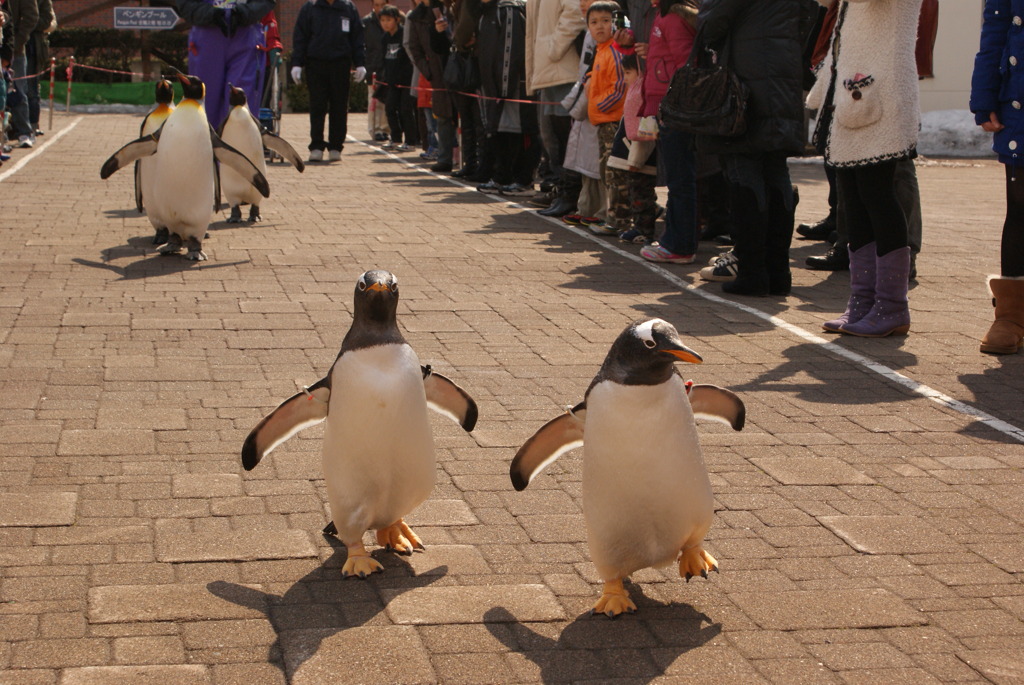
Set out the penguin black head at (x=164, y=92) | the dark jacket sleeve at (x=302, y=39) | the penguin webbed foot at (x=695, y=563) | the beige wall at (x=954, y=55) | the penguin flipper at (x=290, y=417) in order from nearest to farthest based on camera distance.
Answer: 1. the penguin webbed foot at (x=695, y=563)
2. the penguin flipper at (x=290, y=417)
3. the penguin black head at (x=164, y=92)
4. the dark jacket sleeve at (x=302, y=39)
5. the beige wall at (x=954, y=55)

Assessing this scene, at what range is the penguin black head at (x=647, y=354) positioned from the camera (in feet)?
10.5

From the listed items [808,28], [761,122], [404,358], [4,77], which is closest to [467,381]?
[404,358]

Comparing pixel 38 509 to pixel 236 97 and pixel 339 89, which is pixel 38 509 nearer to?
pixel 236 97

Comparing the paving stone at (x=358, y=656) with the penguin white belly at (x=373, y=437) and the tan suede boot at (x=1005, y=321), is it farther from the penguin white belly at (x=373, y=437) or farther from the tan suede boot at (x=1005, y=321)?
the tan suede boot at (x=1005, y=321)

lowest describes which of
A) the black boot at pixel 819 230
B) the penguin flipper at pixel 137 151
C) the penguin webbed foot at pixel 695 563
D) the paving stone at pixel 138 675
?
the paving stone at pixel 138 675

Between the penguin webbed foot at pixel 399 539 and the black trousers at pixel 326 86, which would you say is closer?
the penguin webbed foot at pixel 399 539

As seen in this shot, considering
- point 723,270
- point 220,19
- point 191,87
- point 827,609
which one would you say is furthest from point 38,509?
point 220,19

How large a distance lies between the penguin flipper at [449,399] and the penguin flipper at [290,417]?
1.14ft

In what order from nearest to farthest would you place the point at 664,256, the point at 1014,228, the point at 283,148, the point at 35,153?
the point at 1014,228
the point at 664,256
the point at 283,148
the point at 35,153

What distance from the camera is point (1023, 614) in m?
3.49

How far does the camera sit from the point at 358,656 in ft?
→ 10.4


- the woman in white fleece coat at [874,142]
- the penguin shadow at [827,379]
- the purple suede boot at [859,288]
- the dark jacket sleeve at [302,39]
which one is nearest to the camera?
the penguin shadow at [827,379]

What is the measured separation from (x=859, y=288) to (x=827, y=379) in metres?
1.14

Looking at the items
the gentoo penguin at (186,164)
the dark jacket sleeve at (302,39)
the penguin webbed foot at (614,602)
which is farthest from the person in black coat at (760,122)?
the dark jacket sleeve at (302,39)
